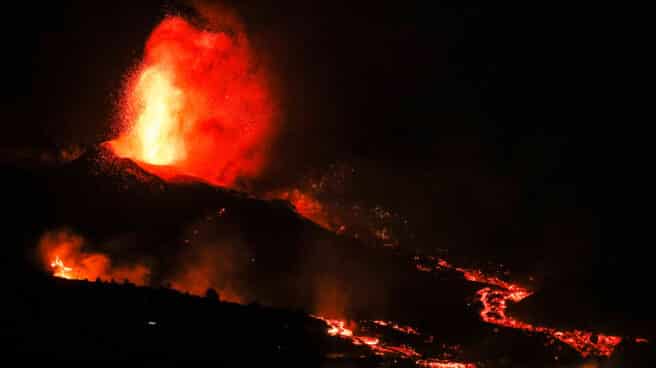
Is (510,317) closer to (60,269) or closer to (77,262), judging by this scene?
(77,262)

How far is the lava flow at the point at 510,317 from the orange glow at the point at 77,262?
86.6 ft

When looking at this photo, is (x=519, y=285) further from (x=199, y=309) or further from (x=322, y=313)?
(x=199, y=309)

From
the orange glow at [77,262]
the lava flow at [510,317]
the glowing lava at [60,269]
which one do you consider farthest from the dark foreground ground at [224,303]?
the lava flow at [510,317]

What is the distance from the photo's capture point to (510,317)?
175 ft

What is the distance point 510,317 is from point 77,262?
32989mm

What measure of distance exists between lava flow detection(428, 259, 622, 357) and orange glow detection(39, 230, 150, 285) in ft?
86.6

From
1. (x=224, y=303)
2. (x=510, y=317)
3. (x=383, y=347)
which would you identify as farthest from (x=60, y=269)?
(x=510, y=317)

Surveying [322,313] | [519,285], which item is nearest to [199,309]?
[322,313]

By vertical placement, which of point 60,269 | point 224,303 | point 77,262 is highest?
point 77,262

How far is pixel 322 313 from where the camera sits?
43594 millimetres

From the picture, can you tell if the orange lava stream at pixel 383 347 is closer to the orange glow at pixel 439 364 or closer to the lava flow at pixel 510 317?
the orange glow at pixel 439 364

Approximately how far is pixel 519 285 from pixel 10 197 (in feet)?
163

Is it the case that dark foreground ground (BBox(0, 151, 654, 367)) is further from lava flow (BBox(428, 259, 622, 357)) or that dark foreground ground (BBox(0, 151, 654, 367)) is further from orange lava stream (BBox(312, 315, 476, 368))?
lava flow (BBox(428, 259, 622, 357))

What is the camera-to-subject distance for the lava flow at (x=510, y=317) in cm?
4356
